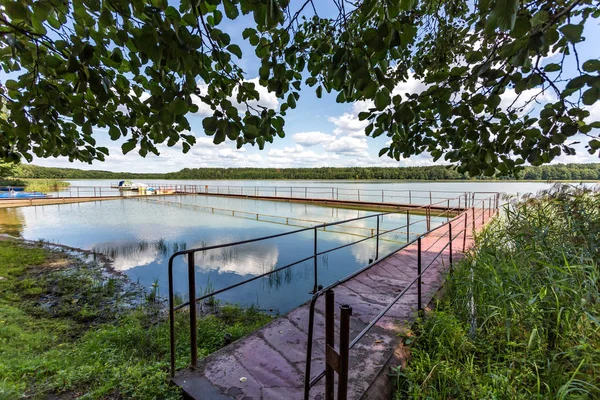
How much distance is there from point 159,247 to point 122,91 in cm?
774

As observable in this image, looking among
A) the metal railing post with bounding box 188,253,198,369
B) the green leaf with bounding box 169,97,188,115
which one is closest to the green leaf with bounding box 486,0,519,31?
the green leaf with bounding box 169,97,188,115

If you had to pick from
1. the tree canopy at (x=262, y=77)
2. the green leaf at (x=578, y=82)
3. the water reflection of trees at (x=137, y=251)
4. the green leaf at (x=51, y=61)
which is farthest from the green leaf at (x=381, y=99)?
the water reflection of trees at (x=137, y=251)

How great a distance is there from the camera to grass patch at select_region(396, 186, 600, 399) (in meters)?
1.50

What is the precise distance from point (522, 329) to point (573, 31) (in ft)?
6.08

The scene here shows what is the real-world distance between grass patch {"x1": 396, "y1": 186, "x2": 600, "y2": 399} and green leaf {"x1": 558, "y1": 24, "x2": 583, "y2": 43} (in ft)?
4.57

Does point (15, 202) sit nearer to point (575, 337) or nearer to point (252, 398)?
point (252, 398)

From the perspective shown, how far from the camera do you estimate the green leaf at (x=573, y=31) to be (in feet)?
3.61

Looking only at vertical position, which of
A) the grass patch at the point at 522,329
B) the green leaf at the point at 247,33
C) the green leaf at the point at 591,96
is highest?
the green leaf at the point at 247,33

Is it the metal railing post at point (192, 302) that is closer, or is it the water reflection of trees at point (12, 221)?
the metal railing post at point (192, 302)

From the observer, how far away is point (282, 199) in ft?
72.2

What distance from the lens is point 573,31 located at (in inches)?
43.8

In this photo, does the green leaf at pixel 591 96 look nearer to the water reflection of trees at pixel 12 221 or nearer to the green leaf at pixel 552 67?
the green leaf at pixel 552 67

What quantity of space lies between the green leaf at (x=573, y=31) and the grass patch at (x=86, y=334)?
2804mm

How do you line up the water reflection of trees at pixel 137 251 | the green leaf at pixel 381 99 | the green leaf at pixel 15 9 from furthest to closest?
1. the water reflection of trees at pixel 137 251
2. the green leaf at pixel 381 99
3. the green leaf at pixel 15 9
